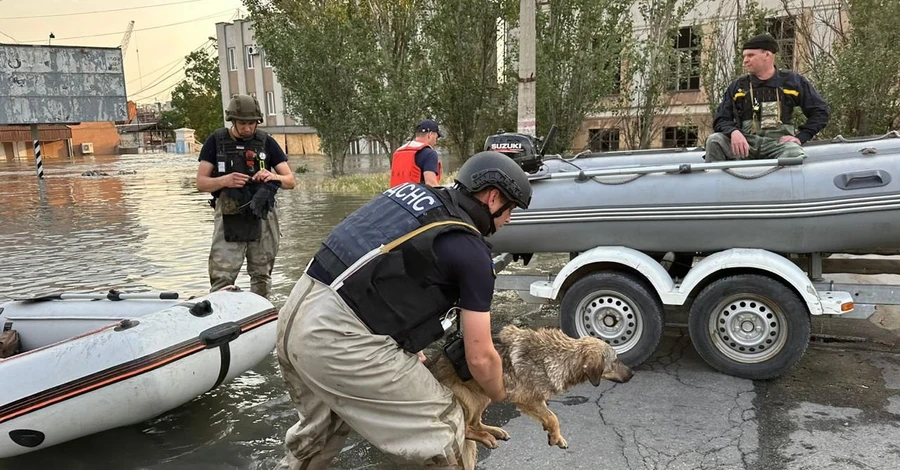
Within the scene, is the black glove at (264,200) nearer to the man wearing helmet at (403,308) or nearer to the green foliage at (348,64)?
the man wearing helmet at (403,308)

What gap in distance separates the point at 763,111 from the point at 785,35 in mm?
13197

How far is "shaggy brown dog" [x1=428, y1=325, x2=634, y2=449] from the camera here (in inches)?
101

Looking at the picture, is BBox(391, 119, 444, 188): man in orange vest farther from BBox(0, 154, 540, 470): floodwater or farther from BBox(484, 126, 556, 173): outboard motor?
BBox(0, 154, 540, 470): floodwater

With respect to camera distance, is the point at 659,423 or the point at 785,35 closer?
the point at 659,423

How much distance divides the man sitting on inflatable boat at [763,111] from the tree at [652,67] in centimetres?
1002

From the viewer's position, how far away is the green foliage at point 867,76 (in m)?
11.1

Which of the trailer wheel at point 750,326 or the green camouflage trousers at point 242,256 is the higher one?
the green camouflage trousers at point 242,256

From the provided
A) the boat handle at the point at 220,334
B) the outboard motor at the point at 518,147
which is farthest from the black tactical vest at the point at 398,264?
the outboard motor at the point at 518,147

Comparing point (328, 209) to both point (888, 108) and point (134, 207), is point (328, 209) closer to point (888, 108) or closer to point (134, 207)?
point (134, 207)

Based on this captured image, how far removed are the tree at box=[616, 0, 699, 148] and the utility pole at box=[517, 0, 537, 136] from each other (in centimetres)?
641

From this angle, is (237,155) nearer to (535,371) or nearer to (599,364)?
(535,371)

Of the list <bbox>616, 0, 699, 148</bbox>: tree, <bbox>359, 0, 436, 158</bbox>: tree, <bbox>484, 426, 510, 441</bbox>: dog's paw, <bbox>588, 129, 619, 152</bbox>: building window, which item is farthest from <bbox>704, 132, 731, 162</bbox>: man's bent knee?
<bbox>588, 129, 619, 152</bbox>: building window

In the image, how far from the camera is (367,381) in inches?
87.8

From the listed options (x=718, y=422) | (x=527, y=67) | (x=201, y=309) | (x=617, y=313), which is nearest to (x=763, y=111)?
(x=617, y=313)
